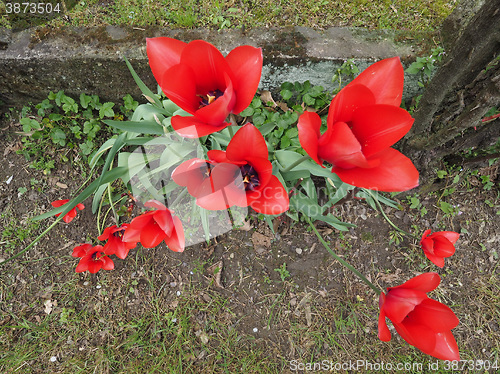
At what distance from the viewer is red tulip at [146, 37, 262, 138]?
29.1 inches

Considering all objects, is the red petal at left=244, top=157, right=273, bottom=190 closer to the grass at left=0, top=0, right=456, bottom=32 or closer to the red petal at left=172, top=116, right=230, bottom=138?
the red petal at left=172, top=116, right=230, bottom=138

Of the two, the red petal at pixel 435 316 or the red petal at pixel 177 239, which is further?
the red petal at pixel 177 239

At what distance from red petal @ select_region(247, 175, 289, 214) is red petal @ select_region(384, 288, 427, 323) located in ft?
1.62

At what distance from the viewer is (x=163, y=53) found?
808 millimetres

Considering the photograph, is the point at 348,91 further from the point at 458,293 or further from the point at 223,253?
the point at 458,293

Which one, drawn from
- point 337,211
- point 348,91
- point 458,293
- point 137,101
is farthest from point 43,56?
point 458,293

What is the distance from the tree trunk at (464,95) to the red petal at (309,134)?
0.86 metres

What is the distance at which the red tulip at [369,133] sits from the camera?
64 centimetres

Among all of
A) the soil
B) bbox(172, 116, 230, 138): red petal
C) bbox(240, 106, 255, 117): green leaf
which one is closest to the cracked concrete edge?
bbox(240, 106, 255, 117): green leaf

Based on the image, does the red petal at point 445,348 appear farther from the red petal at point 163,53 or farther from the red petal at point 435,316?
the red petal at point 163,53

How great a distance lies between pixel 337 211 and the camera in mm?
1996

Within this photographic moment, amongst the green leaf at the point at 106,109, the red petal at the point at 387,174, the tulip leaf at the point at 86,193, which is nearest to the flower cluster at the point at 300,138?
the red petal at the point at 387,174

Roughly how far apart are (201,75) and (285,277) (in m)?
1.44

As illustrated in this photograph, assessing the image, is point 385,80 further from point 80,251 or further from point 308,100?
point 80,251
